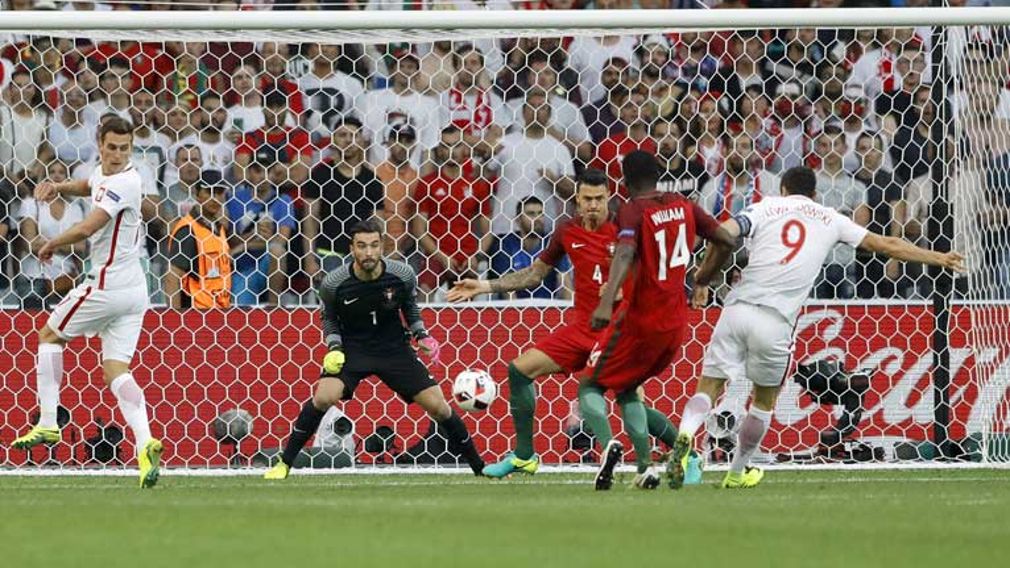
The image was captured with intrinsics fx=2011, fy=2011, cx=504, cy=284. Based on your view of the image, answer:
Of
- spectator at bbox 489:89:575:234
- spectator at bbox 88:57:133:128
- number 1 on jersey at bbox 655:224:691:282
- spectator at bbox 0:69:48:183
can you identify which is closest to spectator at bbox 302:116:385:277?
spectator at bbox 489:89:575:234

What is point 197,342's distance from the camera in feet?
46.1

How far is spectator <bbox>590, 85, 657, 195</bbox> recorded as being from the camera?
14.4 m

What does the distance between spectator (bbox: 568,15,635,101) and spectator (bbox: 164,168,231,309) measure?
288 centimetres

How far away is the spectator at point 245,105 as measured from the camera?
1431 cm

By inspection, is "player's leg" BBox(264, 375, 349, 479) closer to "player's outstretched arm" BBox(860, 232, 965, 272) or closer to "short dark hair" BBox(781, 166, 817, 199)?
"short dark hair" BBox(781, 166, 817, 199)

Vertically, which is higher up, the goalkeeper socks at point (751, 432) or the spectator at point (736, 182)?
the spectator at point (736, 182)

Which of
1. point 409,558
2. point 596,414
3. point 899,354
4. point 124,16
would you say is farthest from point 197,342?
point 409,558

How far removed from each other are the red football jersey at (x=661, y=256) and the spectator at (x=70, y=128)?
5141 mm

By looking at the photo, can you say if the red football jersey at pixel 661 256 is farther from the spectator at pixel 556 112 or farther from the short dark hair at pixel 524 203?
the spectator at pixel 556 112

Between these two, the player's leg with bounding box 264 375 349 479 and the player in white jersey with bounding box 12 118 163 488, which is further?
the player's leg with bounding box 264 375 349 479

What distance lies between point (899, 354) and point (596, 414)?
3658 millimetres

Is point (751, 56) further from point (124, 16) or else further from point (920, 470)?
point (124, 16)

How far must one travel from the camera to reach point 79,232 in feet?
36.2

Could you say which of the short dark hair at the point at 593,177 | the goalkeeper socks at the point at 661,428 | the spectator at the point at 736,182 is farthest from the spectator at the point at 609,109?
the goalkeeper socks at the point at 661,428
